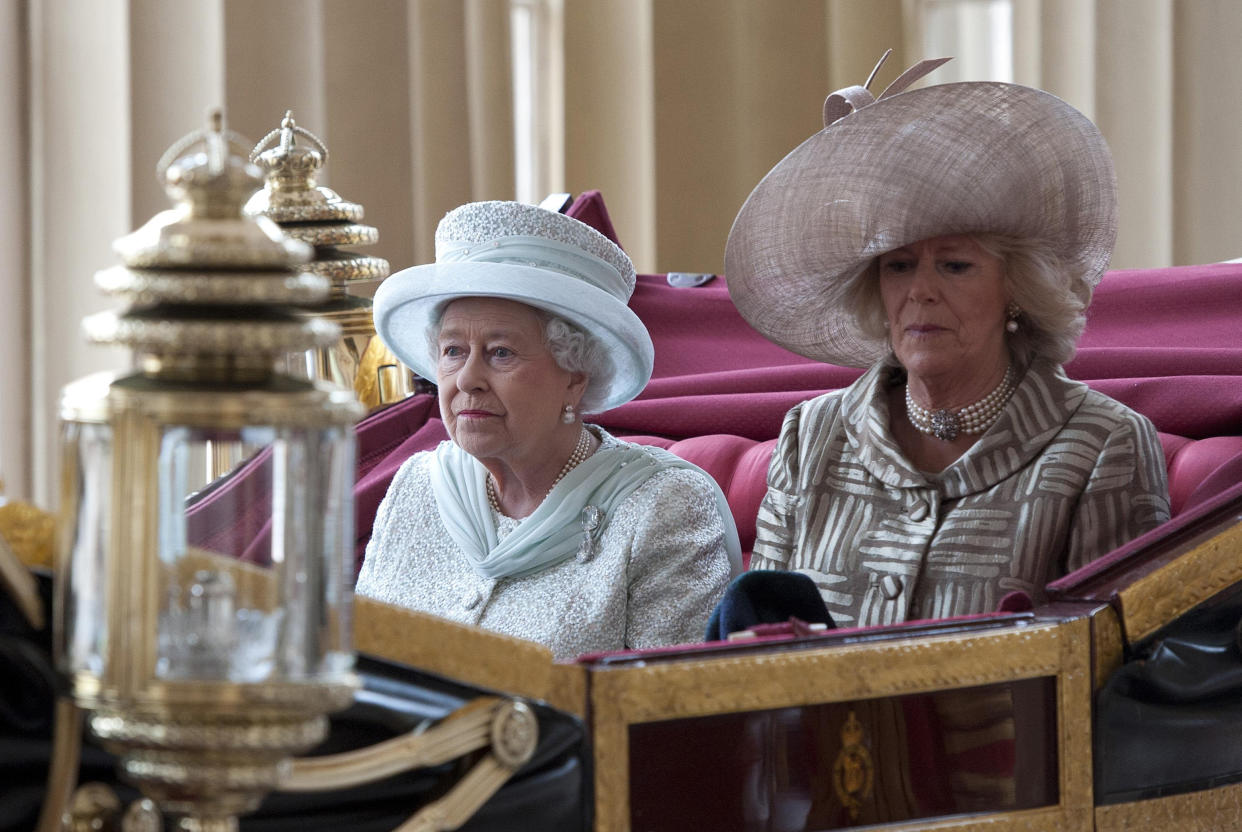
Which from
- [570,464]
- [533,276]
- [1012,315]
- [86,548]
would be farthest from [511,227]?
[86,548]

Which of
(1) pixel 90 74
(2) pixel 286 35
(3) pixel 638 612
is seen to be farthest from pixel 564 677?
(2) pixel 286 35

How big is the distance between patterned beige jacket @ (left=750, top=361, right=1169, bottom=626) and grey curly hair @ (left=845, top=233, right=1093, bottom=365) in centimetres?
3

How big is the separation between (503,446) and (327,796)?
1040 mm

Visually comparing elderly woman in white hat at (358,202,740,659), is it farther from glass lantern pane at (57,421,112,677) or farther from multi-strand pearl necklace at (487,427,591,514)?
glass lantern pane at (57,421,112,677)

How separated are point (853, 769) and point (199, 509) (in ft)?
2.21

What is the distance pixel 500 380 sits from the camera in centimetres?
217

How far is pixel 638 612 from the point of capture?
2088 mm

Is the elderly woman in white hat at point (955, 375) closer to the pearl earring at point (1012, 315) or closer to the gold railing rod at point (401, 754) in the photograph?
the pearl earring at point (1012, 315)

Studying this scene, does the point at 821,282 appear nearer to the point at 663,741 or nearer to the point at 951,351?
the point at 951,351

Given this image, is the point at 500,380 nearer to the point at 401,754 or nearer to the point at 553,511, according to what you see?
the point at 553,511

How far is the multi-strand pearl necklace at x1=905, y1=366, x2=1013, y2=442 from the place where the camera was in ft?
6.89

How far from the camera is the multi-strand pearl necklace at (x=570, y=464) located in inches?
88.0

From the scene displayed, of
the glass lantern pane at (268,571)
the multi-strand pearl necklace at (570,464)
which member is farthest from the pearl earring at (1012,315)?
the glass lantern pane at (268,571)

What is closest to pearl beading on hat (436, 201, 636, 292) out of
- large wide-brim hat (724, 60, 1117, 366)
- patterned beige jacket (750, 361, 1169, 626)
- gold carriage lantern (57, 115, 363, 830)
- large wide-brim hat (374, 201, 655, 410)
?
large wide-brim hat (374, 201, 655, 410)
